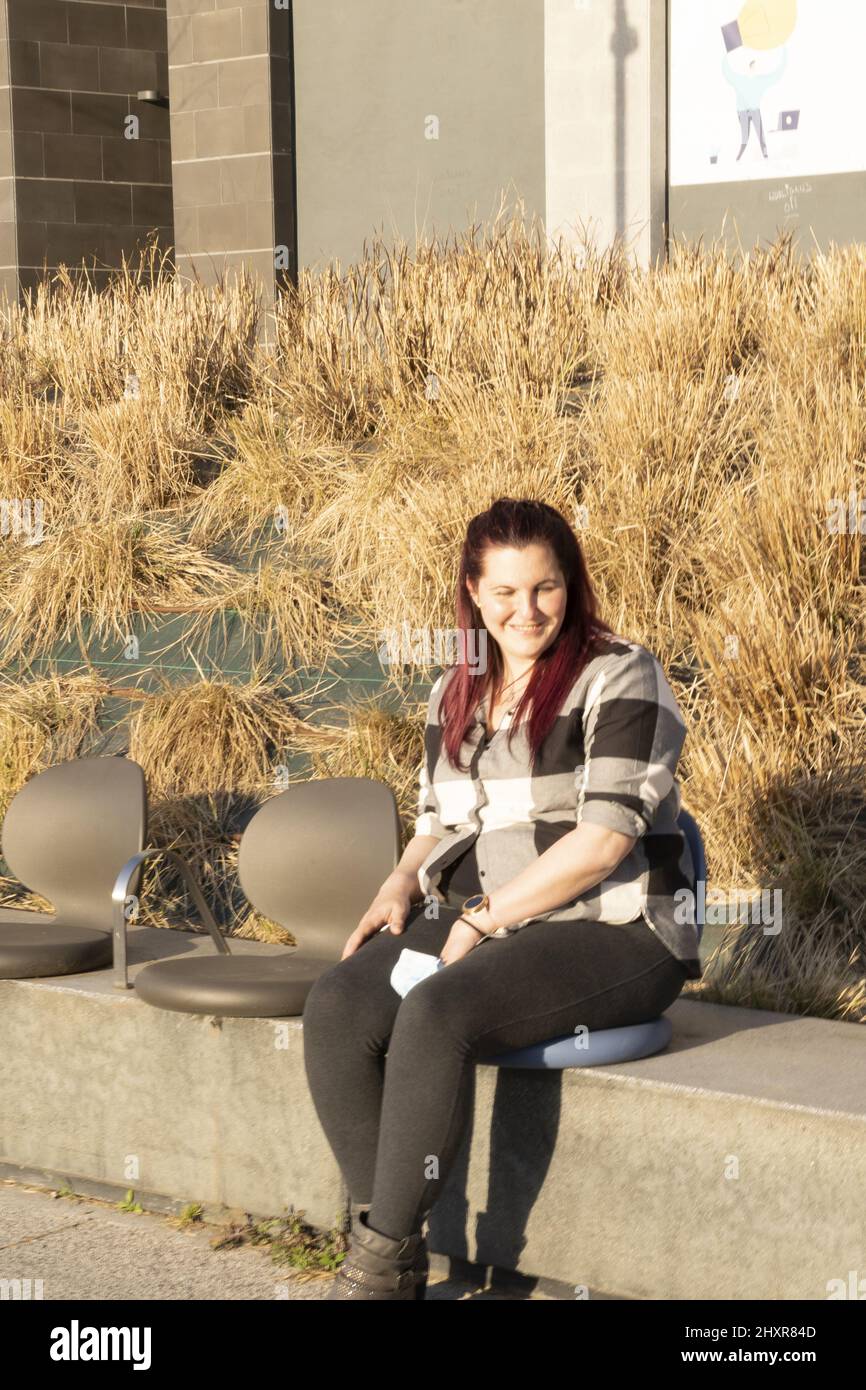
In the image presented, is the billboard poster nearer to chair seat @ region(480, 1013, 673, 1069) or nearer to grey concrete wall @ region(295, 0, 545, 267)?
grey concrete wall @ region(295, 0, 545, 267)

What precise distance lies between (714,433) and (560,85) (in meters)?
5.96

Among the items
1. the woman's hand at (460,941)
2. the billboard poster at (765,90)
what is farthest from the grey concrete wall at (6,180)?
the woman's hand at (460,941)

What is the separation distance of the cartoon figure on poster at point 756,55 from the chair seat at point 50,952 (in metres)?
7.85

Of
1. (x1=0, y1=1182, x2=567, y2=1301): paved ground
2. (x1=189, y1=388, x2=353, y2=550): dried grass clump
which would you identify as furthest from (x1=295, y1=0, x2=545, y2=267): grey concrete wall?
(x1=0, y1=1182, x2=567, y2=1301): paved ground

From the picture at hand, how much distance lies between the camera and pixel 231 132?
528 inches

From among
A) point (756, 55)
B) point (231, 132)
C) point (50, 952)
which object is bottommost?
point (50, 952)

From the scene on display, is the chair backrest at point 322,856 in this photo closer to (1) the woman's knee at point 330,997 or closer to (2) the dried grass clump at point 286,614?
(1) the woman's knee at point 330,997

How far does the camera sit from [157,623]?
7.00 metres

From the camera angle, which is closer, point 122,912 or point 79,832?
point 122,912

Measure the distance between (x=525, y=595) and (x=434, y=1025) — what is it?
91 cm

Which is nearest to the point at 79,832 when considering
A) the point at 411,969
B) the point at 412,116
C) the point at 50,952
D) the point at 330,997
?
the point at 50,952

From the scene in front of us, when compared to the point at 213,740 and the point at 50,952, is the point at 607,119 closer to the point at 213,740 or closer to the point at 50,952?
the point at 213,740

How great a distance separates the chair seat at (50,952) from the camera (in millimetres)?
4512

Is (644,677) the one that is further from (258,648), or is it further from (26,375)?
(26,375)
